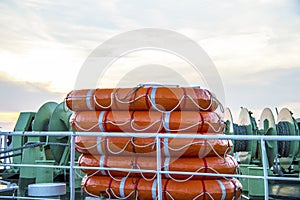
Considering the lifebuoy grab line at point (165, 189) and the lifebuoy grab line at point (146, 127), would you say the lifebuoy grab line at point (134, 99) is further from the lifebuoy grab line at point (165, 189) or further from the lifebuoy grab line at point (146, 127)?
the lifebuoy grab line at point (165, 189)

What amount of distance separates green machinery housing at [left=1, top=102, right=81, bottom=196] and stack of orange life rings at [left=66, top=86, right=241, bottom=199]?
97.3 inches

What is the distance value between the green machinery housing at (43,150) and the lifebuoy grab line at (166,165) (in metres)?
2.51

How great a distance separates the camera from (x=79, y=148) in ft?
A: 14.6

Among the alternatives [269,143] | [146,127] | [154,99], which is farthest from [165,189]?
[269,143]

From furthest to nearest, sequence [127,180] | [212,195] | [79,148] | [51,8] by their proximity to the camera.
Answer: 1. [51,8]
2. [79,148]
3. [127,180]
4. [212,195]

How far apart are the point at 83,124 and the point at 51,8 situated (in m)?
2.95

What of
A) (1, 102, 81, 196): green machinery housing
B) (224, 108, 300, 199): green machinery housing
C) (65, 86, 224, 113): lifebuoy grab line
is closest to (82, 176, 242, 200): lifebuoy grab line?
(65, 86, 224, 113): lifebuoy grab line

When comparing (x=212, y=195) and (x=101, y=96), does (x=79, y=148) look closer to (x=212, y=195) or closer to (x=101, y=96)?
(x=101, y=96)

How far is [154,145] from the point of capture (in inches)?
159

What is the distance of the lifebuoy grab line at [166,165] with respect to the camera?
3939 mm

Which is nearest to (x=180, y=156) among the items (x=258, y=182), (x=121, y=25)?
(x=258, y=182)

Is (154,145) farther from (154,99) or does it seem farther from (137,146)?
(154,99)

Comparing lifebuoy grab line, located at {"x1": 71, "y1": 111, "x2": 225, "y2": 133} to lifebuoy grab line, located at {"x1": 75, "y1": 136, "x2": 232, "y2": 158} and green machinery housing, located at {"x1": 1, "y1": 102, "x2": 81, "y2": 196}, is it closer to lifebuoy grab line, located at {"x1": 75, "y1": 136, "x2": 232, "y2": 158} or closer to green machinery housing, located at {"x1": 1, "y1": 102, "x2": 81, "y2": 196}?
lifebuoy grab line, located at {"x1": 75, "y1": 136, "x2": 232, "y2": 158}

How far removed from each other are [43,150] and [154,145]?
4.88 meters
